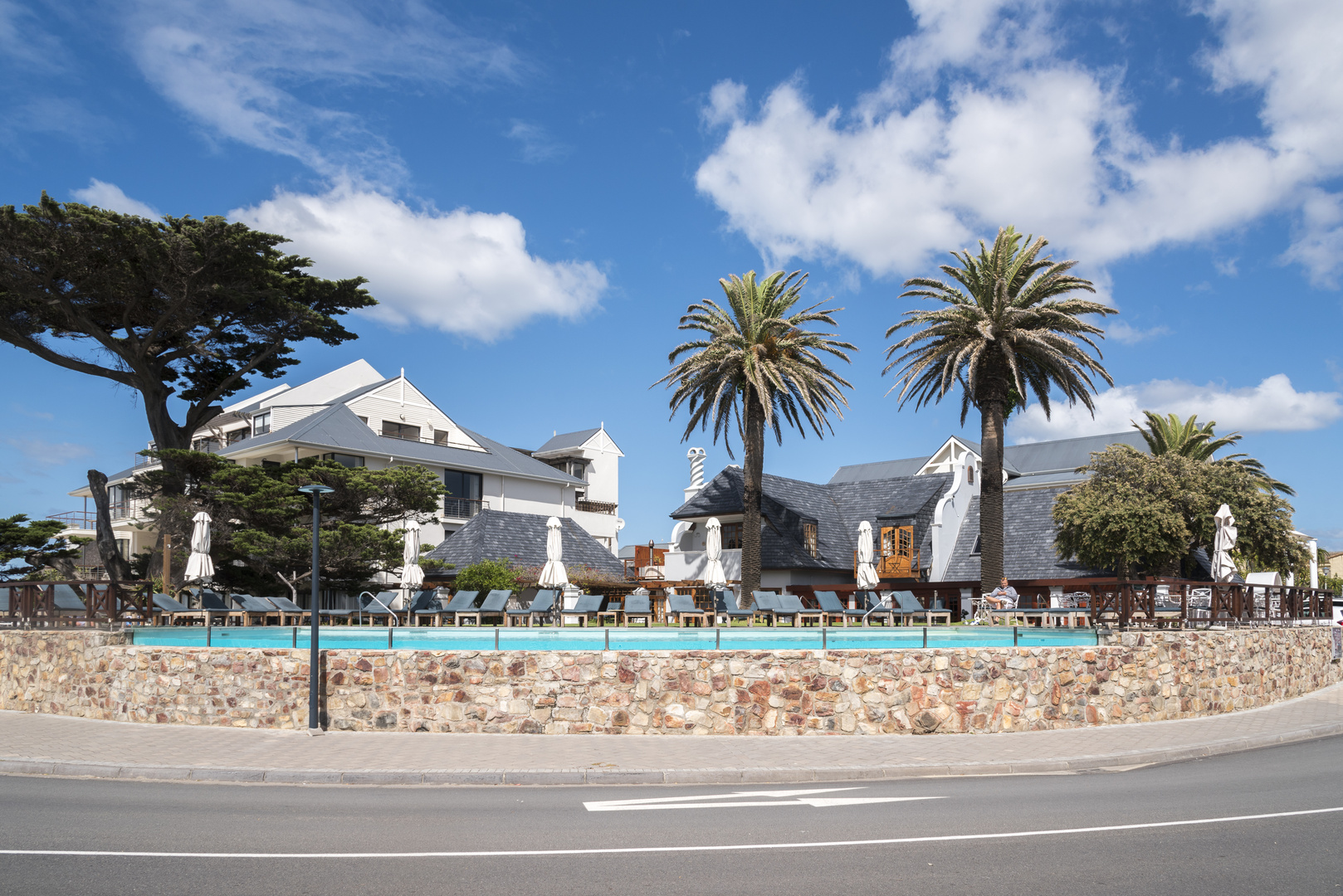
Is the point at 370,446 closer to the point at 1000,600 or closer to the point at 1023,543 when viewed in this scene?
the point at 1023,543

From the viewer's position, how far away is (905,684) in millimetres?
15695

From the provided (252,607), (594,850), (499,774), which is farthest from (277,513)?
(594,850)

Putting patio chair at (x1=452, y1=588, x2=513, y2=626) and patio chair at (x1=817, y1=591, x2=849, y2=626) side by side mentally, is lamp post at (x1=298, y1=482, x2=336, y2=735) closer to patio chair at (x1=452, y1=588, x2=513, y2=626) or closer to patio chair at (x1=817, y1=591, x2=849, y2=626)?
patio chair at (x1=452, y1=588, x2=513, y2=626)

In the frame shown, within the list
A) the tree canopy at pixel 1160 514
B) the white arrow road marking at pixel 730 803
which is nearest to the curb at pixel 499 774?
the white arrow road marking at pixel 730 803

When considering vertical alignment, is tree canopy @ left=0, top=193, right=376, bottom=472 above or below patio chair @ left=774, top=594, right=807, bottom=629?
above

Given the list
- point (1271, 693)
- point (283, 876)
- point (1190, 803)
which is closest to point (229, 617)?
point (283, 876)

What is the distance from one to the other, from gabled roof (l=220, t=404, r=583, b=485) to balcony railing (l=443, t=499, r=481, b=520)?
Answer: 1709 mm

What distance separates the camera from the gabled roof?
44750mm

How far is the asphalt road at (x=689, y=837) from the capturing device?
22.4 feet

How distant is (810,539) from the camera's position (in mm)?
44938

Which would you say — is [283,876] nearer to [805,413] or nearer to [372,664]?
[372,664]

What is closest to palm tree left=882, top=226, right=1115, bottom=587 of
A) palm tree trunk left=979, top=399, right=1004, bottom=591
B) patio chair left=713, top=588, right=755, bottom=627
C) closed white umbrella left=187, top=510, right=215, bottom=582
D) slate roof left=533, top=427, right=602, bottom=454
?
palm tree trunk left=979, top=399, right=1004, bottom=591

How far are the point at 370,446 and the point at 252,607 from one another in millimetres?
22858

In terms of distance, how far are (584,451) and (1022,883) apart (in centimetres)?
5955
